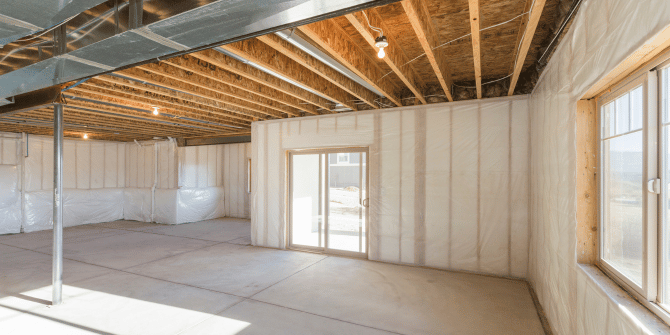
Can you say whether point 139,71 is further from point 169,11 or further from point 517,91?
point 517,91

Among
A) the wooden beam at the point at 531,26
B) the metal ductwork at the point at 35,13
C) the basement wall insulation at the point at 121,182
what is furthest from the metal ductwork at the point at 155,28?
the basement wall insulation at the point at 121,182

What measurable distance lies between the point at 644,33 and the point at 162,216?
34.7ft

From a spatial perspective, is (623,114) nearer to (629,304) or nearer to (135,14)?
(629,304)

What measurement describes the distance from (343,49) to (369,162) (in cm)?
265

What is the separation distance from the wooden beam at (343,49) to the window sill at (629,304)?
8.16 feet

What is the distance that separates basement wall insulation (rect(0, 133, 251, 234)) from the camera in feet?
26.1

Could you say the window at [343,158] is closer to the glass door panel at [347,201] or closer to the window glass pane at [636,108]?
the glass door panel at [347,201]

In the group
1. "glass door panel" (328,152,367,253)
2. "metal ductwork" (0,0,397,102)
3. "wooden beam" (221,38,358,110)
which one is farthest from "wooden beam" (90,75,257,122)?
"glass door panel" (328,152,367,253)

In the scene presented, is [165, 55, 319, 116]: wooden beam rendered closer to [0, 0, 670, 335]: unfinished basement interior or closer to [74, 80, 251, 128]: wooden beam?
[0, 0, 670, 335]: unfinished basement interior

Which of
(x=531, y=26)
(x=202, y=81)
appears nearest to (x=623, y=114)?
(x=531, y=26)

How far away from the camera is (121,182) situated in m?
10.3

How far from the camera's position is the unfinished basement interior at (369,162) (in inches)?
68.0

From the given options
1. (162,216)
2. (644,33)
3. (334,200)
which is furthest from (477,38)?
(162,216)

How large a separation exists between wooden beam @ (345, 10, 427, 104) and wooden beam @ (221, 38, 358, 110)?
3.31 ft
